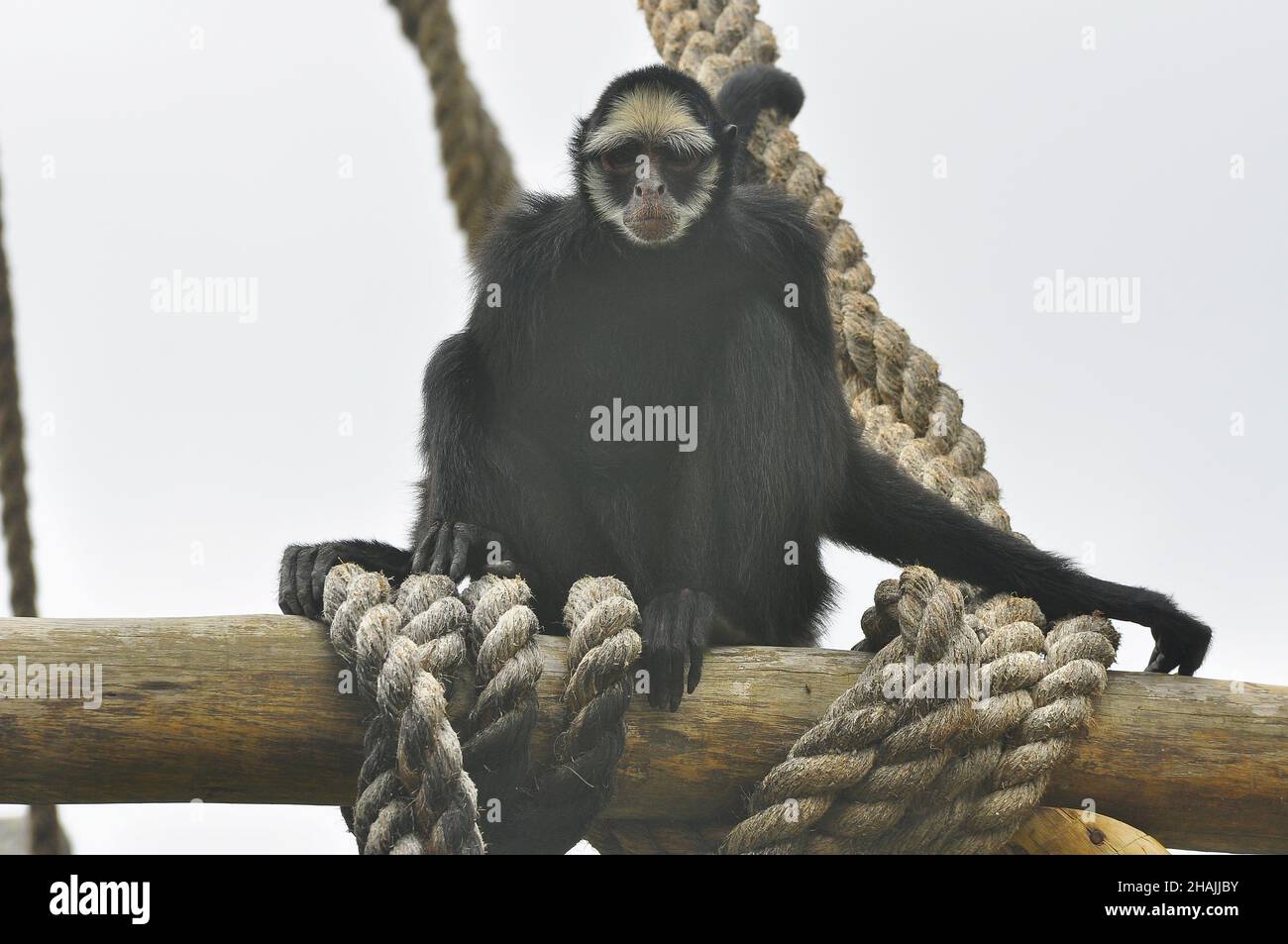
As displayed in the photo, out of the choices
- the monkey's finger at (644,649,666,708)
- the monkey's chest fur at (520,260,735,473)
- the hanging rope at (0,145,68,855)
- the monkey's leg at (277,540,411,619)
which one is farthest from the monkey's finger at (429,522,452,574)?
the hanging rope at (0,145,68,855)

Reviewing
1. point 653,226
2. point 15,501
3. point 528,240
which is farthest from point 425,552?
point 15,501

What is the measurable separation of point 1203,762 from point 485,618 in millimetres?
1562

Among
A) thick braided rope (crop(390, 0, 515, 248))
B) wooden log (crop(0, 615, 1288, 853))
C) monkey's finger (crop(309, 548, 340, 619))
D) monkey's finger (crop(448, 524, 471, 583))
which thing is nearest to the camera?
wooden log (crop(0, 615, 1288, 853))

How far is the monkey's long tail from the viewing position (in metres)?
4.52

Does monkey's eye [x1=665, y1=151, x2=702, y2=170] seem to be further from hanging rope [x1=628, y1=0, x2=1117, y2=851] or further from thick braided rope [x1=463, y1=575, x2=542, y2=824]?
thick braided rope [x1=463, y1=575, x2=542, y2=824]

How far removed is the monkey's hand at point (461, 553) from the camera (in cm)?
306

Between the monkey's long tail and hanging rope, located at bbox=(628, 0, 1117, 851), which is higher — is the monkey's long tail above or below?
above

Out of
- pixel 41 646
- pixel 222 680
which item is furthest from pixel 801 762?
pixel 41 646

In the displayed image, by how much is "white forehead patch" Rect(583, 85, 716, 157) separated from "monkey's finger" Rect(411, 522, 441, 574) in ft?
4.45

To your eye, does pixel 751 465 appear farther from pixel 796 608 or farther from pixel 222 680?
pixel 222 680

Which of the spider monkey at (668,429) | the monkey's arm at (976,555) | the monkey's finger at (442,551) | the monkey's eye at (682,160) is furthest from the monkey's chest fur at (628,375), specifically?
the monkey's arm at (976,555)

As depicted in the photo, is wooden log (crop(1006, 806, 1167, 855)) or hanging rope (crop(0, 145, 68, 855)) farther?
hanging rope (crop(0, 145, 68, 855))

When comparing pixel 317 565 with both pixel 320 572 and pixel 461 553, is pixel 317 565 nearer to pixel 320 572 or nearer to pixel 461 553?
pixel 320 572

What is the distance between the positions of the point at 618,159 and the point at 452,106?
51.6 inches
